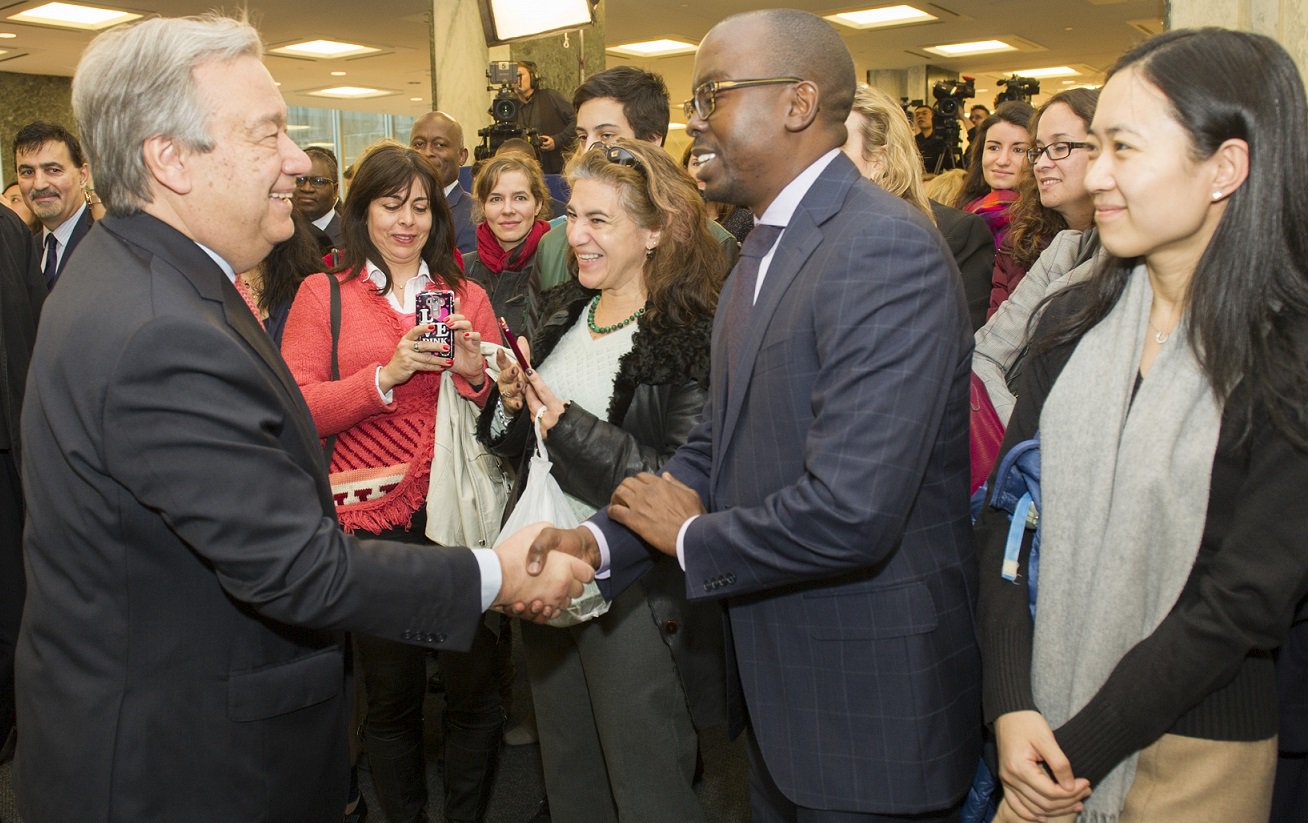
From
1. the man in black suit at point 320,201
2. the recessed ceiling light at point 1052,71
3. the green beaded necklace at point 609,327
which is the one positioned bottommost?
the green beaded necklace at point 609,327

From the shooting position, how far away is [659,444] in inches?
89.7

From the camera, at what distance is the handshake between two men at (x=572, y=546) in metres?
1.72

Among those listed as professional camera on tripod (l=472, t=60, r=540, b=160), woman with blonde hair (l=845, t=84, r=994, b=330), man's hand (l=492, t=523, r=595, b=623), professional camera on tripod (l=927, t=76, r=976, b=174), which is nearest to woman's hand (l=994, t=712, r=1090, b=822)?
man's hand (l=492, t=523, r=595, b=623)

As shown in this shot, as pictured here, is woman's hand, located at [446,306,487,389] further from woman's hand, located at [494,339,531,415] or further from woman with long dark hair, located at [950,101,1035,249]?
woman with long dark hair, located at [950,101,1035,249]

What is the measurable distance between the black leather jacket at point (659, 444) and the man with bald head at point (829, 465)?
47 cm

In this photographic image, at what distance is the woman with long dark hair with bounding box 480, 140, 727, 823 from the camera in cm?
223

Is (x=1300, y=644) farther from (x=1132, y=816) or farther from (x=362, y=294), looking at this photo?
(x=362, y=294)

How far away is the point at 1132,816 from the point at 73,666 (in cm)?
144

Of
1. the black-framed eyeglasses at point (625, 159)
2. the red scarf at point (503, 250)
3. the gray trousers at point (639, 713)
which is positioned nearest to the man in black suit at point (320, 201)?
the red scarf at point (503, 250)

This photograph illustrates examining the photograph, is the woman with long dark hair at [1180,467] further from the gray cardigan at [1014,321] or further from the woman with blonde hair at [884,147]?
the woman with blonde hair at [884,147]

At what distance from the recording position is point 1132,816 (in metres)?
1.42

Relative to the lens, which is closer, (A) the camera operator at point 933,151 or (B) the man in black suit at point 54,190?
(B) the man in black suit at point 54,190

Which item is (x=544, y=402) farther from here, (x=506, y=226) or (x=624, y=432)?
(x=506, y=226)

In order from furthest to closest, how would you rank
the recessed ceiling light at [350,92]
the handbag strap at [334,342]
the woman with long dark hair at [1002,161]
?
the recessed ceiling light at [350,92], the woman with long dark hair at [1002,161], the handbag strap at [334,342]
